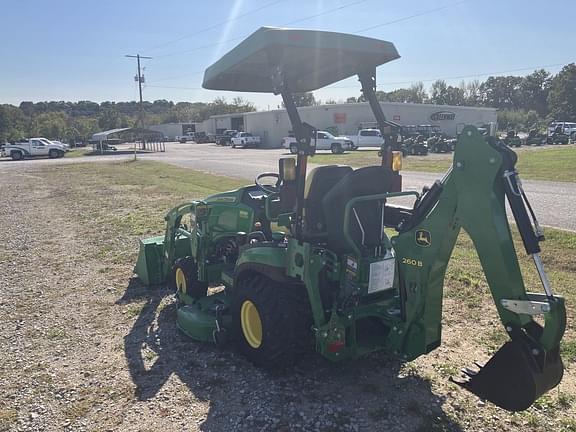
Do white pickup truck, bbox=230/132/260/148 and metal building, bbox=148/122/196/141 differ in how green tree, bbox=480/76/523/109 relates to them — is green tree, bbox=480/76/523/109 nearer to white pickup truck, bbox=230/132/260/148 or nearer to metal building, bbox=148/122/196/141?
metal building, bbox=148/122/196/141

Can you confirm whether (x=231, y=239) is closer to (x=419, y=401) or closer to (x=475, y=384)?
(x=419, y=401)

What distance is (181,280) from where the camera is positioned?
206 inches

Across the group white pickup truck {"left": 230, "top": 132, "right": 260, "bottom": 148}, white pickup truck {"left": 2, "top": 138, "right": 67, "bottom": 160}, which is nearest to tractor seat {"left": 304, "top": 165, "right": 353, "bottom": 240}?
white pickup truck {"left": 2, "top": 138, "right": 67, "bottom": 160}

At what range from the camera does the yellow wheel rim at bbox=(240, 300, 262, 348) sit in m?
3.83

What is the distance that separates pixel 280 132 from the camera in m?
51.1

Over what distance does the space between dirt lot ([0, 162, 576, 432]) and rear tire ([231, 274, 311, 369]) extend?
7.8 inches

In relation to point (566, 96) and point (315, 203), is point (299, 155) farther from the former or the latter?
point (566, 96)

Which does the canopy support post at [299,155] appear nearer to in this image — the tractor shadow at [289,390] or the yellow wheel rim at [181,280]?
the tractor shadow at [289,390]

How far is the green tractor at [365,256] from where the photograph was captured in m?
2.67

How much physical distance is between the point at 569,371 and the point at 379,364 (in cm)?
145

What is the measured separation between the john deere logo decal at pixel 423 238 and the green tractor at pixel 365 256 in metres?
0.01

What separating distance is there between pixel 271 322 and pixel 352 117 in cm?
4440

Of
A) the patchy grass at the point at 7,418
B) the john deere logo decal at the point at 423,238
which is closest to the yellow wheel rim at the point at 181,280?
the patchy grass at the point at 7,418

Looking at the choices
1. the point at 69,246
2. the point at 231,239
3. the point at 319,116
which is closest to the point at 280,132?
the point at 319,116
